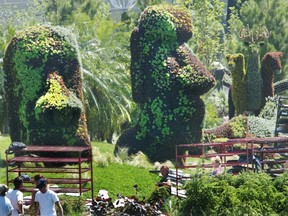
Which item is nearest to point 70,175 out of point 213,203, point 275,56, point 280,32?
point 213,203

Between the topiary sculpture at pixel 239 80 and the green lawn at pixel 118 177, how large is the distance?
14383 millimetres

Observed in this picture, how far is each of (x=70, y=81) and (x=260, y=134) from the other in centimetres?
942

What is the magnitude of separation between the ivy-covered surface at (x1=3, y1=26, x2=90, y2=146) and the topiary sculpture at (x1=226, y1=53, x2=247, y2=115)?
1426cm

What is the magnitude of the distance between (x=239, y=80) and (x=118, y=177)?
17337mm

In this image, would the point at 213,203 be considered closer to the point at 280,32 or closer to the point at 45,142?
the point at 45,142

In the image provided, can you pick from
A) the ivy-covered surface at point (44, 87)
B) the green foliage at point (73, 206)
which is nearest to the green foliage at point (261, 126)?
the ivy-covered surface at point (44, 87)

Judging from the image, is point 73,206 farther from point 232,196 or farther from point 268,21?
point 268,21

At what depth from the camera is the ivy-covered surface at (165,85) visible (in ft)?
100

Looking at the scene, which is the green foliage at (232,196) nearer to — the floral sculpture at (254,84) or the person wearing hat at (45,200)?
the person wearing hat at (45,200)

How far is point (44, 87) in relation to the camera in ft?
90.5

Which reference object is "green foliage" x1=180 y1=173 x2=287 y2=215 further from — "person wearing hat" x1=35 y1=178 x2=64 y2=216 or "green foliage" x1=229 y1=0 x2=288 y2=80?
"green foliage" x1=229 y1=0 x2=288 y2=80

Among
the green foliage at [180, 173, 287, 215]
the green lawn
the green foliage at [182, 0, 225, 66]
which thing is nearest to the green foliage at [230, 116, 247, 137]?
the green lawn

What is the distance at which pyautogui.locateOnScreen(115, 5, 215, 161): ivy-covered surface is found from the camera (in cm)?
3048

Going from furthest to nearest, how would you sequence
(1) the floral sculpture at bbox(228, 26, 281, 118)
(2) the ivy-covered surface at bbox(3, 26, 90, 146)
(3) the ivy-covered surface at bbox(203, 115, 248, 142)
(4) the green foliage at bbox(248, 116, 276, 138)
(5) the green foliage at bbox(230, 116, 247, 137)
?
1. (1) the floral sculpture at bbox(228, 26, 281, 118)
2. (5) the green foliage at bbox(230, 116, 247, 137)
3. (3) the ivy-covered surface at bbox(203, 115, 248, 142)
4. (4) the green foliage at bbox(248, 116, 276, 138)
5. (2) the ivy-covered surface at bbox(3, 26, 90, 146)
